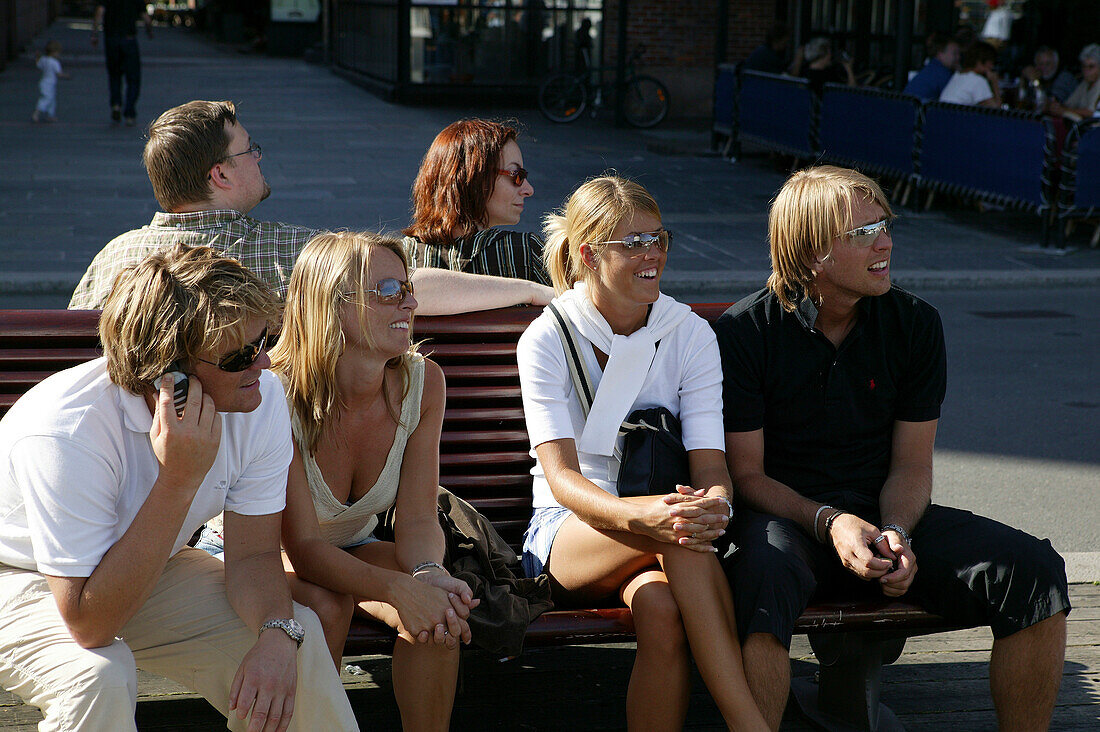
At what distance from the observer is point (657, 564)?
305cm

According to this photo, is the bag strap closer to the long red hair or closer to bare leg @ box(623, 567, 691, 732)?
bare leg @ box(623, 567, 691, 732)

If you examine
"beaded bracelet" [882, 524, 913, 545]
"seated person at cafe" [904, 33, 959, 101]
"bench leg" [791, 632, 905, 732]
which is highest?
"seated person at cafe" [904, 33, 959, 101]

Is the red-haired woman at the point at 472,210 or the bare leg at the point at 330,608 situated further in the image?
the red-haired woman at the point at 472,210

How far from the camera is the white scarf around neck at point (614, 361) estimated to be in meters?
3.19

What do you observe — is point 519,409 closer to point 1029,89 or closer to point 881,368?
point 881,368

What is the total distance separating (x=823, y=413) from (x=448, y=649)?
1.25m

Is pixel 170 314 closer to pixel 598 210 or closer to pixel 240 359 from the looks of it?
pixel 240 359

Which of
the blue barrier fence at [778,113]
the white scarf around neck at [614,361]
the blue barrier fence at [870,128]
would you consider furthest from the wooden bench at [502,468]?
Answer: the blue barrier fence at [778,113]

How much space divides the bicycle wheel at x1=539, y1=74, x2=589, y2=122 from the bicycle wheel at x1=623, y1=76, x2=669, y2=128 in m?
0.86

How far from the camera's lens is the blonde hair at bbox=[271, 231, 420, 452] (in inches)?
116

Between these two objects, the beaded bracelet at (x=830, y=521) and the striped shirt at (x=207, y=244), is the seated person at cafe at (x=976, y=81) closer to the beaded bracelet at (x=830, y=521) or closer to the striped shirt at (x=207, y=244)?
the striped shirt at (x=207, y=244)

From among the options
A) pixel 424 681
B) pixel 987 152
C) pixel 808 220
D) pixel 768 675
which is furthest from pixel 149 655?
pixel 987 152

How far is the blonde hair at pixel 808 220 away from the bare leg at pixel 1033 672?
1032mm

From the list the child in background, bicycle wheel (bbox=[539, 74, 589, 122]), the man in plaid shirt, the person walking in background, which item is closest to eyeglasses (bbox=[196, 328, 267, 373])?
the man in plaid shirt
